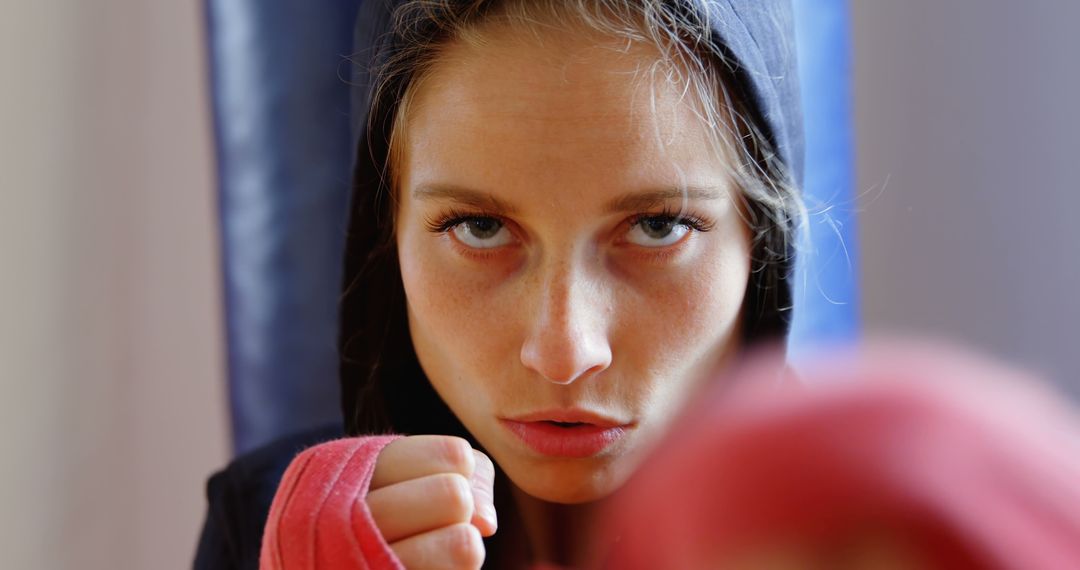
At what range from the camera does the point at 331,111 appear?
0.86 m

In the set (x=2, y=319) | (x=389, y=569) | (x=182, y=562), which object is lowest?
(x=182, y=562)

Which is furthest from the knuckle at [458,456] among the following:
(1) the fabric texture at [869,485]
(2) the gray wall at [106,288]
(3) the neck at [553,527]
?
(2) the gray wall at [106,288]

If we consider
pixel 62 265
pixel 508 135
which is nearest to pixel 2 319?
pixel 62 265

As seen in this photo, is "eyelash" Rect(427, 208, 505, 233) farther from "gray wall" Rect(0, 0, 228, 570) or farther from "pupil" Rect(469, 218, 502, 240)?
"gray wall" Rect(0, 0, 228, 570)

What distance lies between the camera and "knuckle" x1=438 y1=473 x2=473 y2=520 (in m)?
0.47

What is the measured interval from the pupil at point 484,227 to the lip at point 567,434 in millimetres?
110

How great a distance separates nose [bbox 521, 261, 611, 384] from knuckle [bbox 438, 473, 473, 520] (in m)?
0.08

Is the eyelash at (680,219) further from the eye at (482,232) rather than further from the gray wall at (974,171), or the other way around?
the gray wall at (974,171)

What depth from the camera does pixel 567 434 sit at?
584 millimetres

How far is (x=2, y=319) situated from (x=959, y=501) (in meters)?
0.81

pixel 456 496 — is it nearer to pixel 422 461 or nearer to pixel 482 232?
pixel 422 461

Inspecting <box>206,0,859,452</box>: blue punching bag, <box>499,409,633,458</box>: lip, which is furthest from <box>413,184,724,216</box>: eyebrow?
<box>206,0,859,452</box>: blue punching bag

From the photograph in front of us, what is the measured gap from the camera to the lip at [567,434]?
58 centimetres

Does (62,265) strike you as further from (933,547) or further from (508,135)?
(933,547)
